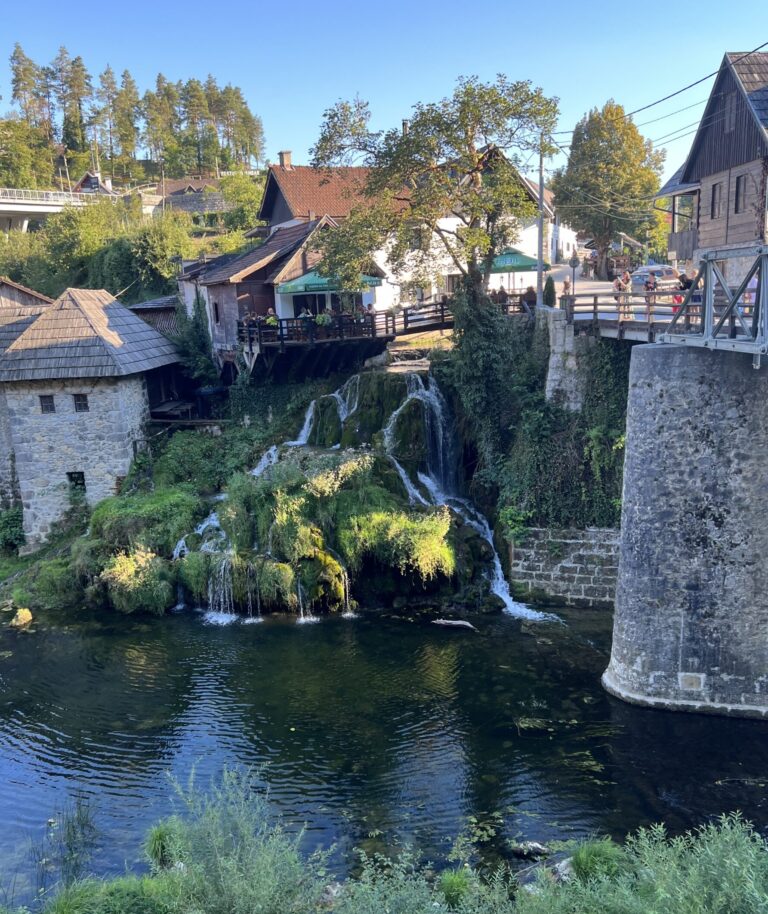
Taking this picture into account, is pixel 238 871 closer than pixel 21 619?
Yes

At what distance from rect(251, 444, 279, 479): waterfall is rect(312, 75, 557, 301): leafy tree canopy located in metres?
5.87

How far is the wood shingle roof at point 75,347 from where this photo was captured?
74.2 ft

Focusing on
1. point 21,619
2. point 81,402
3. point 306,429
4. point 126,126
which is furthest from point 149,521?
point 126,126

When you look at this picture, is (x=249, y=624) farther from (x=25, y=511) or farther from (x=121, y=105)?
(x=121, y=105)

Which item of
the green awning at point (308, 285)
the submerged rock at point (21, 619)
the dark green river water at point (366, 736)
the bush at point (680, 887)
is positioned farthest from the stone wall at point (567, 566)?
the submerged rock at point (21, 619)

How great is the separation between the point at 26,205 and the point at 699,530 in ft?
165

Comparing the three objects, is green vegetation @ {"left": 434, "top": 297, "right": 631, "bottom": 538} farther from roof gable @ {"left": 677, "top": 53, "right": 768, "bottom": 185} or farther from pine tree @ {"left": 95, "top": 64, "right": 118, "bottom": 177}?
pine tree @ {"left": 95, "top": 64, "right": 118, "bottom": 177}

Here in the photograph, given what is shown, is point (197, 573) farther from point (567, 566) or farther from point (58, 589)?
point (567, 566)

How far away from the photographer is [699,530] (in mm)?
13781

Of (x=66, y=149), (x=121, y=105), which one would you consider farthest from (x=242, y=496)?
(x=121, y=105)

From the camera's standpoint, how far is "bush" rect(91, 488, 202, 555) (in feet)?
67.1

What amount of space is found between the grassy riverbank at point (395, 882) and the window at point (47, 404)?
50.6 feet

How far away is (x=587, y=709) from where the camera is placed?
14.4m

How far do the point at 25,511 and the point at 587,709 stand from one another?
59.1ft
